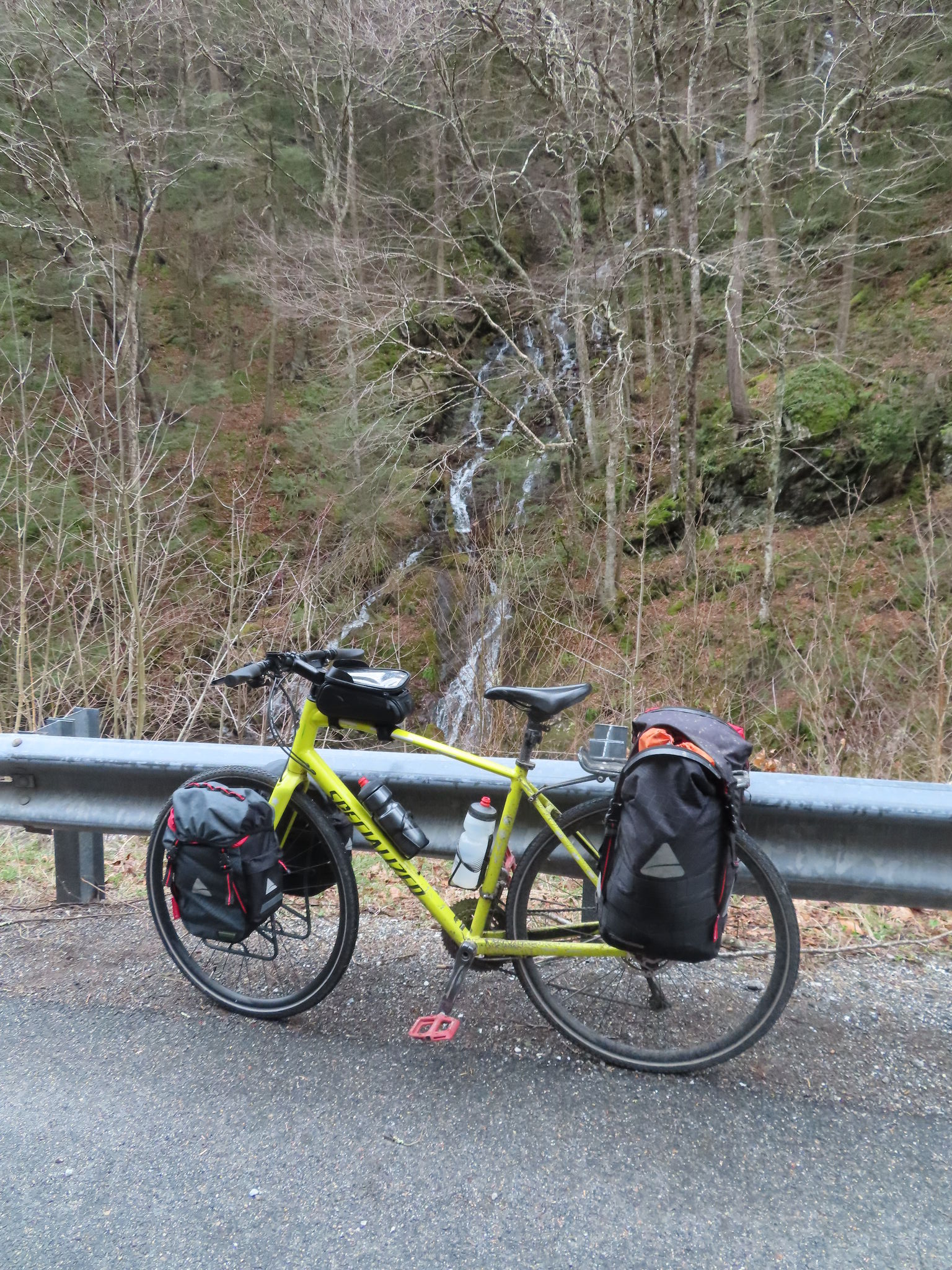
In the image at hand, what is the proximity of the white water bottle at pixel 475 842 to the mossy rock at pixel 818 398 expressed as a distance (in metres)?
11.6

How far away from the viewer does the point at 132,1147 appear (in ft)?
6.20

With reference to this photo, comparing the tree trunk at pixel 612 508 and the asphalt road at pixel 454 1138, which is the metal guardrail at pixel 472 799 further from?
the tree trunk at pixel 612 508

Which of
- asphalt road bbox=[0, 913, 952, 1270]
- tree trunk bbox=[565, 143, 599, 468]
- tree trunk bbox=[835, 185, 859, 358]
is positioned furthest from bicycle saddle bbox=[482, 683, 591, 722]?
tree trunk bbox=[835, 185, 859, 358]

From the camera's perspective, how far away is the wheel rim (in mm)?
2105

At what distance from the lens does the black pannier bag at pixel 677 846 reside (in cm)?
190

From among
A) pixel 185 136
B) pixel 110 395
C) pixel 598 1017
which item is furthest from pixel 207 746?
pixel 185 136

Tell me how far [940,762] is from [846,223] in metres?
11.8

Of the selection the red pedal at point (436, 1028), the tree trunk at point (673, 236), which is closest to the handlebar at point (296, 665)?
the red pedal at point (436, 1028)

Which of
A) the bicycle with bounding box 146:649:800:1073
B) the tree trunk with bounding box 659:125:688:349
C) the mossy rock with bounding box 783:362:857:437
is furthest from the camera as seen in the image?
the mossy rock with bounding box 783:362:857:437

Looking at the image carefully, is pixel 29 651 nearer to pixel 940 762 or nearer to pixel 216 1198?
pixel 216 1198

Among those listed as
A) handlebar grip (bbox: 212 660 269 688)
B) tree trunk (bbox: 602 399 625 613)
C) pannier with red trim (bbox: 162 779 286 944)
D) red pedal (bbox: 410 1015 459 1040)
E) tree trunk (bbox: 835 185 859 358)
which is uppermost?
tree trunk (bbox: 835 185 859 358)

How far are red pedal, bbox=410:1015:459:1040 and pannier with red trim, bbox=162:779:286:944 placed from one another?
0.58 m

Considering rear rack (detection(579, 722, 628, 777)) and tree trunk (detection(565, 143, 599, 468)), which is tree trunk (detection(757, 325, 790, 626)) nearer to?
→ tree trunk (detection(565, 143, 599, 468))

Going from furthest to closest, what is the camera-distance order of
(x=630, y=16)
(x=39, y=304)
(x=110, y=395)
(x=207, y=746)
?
(x=39, y=304), (x=110, y=395), (x=630, y=16), (x=207, y=746)
